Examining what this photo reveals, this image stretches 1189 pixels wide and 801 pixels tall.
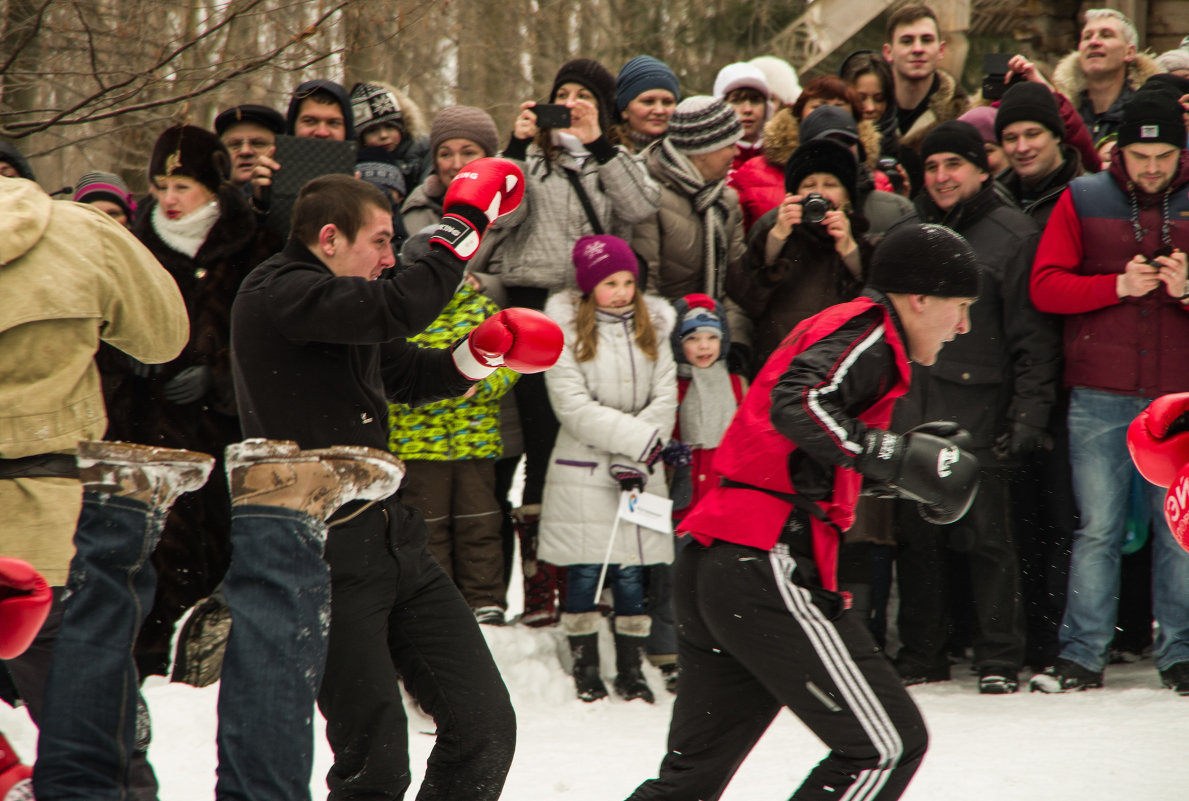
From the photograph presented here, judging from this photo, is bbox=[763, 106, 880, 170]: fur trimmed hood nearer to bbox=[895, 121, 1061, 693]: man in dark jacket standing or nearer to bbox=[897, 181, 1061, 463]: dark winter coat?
bbox=[895, 121, 1061, 693]: man in dark jacket standing

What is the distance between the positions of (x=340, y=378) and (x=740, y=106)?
4.12 m

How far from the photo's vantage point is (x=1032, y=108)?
575 cm

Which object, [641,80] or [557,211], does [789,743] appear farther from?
[641,80]

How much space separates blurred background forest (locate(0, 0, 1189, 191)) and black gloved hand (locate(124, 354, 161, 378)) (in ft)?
2.90

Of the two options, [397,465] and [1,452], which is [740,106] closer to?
[397,465]

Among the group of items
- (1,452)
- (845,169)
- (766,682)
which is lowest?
(766,682)

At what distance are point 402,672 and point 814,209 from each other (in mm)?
3098

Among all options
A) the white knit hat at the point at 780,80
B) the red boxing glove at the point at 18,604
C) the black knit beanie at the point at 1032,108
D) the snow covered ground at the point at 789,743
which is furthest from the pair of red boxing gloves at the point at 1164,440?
the white knit hat at the point at 780,80

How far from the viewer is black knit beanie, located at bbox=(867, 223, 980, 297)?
3234 mm

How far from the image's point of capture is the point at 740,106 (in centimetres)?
676

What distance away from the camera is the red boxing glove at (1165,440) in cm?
261

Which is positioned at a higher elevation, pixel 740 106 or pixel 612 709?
pixel 740 106

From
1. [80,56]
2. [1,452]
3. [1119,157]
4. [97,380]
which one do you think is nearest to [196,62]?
[80,56]

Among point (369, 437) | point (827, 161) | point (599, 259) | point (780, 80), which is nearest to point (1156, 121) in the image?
point (827, 161)
